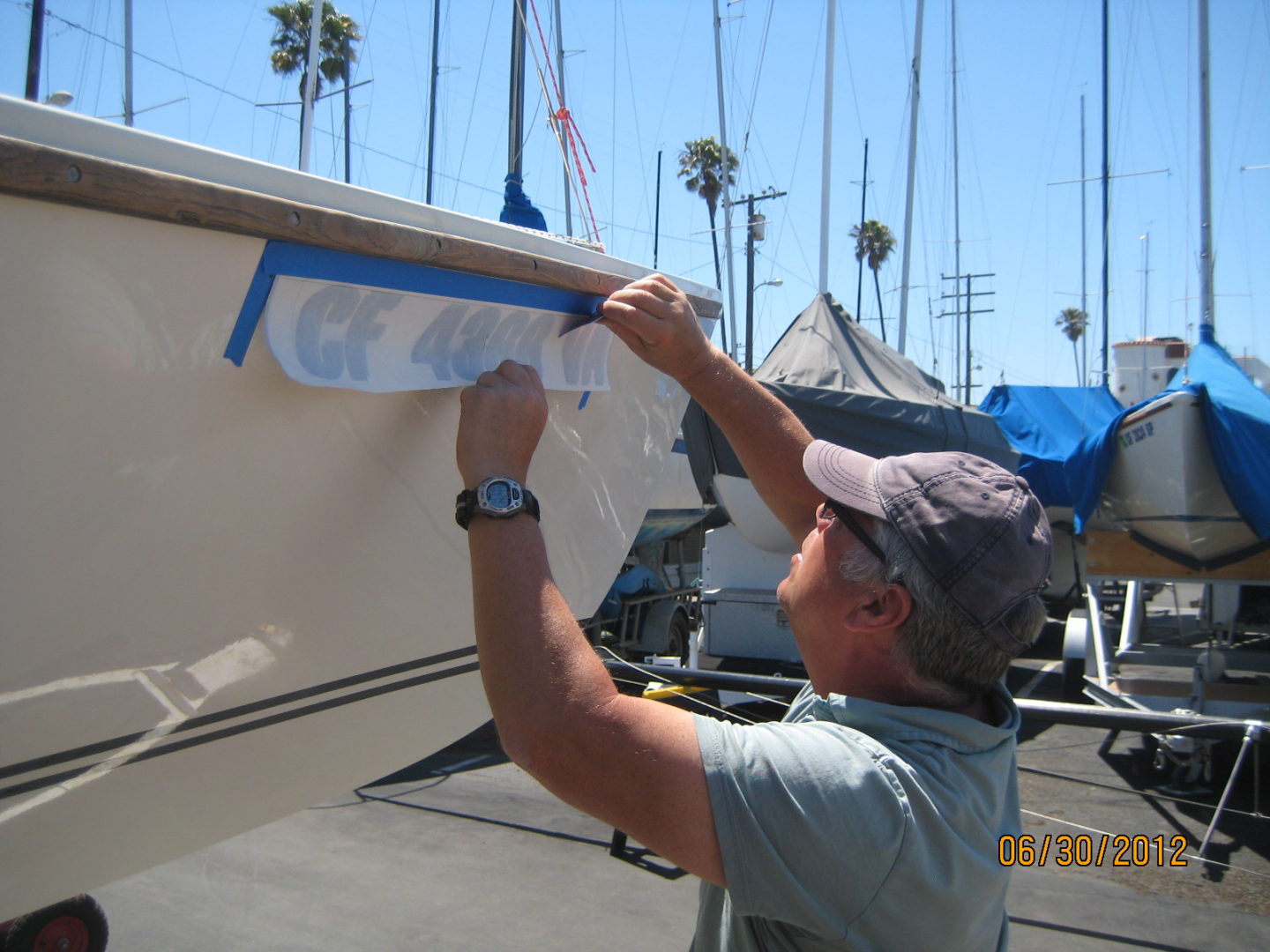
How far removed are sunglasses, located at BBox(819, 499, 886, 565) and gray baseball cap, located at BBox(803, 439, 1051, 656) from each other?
18 millimetres

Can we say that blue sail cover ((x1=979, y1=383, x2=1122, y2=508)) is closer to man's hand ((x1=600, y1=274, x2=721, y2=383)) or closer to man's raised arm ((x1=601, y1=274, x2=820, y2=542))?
man's raised arm ((x1=601, y1=274, x2=820, y2=542))

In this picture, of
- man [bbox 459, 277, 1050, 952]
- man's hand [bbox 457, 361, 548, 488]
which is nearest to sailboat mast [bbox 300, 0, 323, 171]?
man's hand [bbox 457, 361, 548, 488]

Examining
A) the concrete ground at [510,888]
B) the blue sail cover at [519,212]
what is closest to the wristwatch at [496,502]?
the blue sail cover at [519,212]

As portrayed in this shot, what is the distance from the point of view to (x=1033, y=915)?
369cm

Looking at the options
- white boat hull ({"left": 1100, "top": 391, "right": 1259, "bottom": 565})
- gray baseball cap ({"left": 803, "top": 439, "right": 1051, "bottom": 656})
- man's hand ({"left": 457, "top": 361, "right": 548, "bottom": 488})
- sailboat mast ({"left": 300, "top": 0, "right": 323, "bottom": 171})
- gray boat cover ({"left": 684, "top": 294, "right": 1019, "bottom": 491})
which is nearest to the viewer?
gray baseball cap ({"left": 803, "top": 439, "right": 1051, "bottom": 656})

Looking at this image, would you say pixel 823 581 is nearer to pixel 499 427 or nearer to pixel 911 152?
pixel 499 427

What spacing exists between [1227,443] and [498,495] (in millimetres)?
5795

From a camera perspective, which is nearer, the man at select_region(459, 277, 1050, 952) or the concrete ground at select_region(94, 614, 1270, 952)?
the man at select_region(459, 277, 1050, 952)

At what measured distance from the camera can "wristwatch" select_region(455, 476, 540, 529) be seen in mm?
1128

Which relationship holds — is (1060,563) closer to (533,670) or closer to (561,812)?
(561,812)

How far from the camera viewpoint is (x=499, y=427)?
1298mm

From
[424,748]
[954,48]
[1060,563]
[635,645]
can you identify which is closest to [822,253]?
[635,645]
